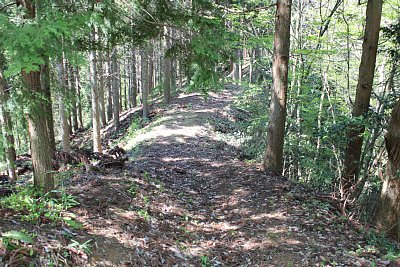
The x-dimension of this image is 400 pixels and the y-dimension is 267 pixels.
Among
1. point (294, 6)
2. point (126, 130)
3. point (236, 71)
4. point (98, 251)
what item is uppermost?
point (294, 6)

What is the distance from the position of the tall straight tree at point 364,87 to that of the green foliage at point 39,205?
5895mm

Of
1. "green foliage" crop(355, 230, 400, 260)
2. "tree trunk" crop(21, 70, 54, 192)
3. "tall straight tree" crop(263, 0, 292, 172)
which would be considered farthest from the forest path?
"tree trunk" crop(21, 70, 54, 192)

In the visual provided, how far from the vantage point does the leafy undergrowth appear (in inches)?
154

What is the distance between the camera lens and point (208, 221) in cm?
637

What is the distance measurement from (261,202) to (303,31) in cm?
842

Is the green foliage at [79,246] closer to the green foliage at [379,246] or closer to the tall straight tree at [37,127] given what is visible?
the tall straight tree at [37,127]

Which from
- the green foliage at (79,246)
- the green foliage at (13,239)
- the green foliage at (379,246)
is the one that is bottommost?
the green foliage at (379,246)

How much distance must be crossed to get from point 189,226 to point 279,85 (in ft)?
14.5

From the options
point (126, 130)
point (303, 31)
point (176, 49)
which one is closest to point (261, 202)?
point (176, 49)

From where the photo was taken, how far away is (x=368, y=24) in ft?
24.0

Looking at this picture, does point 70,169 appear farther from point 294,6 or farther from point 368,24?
point 294,6

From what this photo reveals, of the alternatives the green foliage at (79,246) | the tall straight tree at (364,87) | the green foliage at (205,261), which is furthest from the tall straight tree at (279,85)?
the green foliage at (79,246)

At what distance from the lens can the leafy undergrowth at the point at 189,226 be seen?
391cm

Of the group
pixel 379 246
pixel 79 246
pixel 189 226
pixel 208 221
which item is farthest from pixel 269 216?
pixel 79 246
